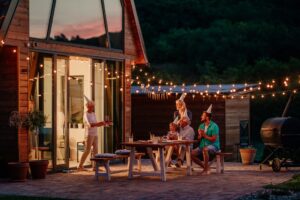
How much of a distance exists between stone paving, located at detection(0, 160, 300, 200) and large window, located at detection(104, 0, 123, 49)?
373 cm

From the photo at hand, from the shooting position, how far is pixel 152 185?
1179cm

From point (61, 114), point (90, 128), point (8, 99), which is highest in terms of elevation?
point (8, 99)

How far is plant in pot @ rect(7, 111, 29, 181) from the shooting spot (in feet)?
41.0

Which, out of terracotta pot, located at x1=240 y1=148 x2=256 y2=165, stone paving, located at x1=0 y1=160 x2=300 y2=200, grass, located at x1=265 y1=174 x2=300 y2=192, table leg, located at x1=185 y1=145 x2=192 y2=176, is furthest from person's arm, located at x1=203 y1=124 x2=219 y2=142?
terracotta pot, located at x1=240 y1=148 x2=256 y2=165

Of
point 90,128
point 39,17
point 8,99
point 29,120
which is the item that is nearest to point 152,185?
point 29,120

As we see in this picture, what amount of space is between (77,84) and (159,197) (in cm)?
569

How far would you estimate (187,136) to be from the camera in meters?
14.1

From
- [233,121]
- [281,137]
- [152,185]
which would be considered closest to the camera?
[152,185]

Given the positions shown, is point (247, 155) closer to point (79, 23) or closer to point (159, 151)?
point (159, 151)

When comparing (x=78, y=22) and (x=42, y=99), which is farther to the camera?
(x=78, y=22)

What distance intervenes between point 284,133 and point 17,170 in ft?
18.8

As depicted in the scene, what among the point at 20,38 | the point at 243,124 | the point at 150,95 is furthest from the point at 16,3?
the point at 243,124

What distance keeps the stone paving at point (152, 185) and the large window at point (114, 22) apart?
3.73 metres

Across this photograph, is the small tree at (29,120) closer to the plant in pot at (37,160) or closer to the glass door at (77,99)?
the plant in pot at (37,160)
